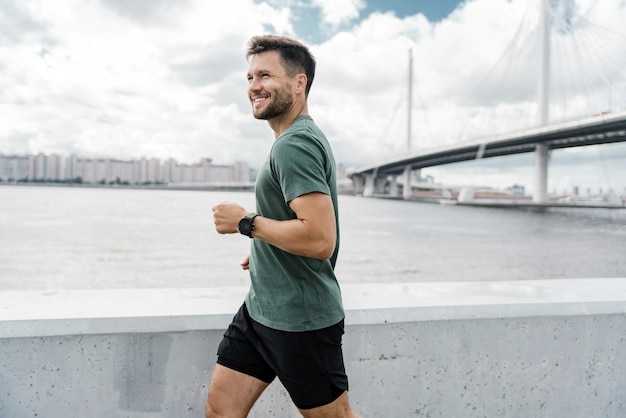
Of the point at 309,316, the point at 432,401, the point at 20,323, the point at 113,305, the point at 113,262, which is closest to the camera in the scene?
the point at 309,316

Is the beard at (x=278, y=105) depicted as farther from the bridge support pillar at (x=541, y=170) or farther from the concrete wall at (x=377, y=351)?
the bridge support pillar at (x=541, y=170)

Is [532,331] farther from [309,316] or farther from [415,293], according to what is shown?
[309,316]

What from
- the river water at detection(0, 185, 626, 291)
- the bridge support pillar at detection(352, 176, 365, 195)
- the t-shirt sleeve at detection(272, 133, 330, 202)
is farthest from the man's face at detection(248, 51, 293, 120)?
the bridge support pillar at detection(352, 176, 365, 195)

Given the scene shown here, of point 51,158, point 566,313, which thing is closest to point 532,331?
point 566,313

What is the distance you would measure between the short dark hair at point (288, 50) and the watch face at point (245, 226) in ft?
1.22

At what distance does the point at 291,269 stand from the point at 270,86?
0.45 meters

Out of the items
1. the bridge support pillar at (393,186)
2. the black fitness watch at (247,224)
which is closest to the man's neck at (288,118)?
the black fitness watch at (247,224)

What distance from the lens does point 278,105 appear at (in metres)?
1.28

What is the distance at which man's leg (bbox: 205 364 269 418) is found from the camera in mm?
1305

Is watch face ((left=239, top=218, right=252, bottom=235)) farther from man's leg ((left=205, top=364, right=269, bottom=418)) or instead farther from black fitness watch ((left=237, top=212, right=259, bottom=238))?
man's leg ((left=205, top=364, right=269, bottom=418))

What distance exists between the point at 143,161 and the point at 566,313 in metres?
109

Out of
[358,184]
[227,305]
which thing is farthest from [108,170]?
[227,305]

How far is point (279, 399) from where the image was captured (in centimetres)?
162

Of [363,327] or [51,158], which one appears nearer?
[363,327]
